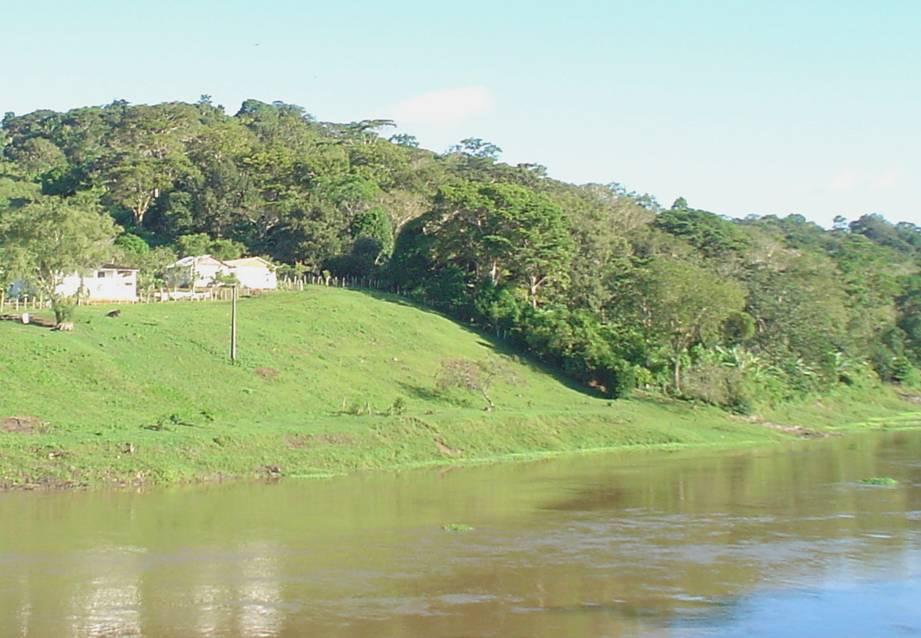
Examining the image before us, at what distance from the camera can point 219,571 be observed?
29906 mm

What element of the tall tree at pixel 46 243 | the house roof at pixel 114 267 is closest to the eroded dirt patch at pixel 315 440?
the tall tree at pixel 46 243

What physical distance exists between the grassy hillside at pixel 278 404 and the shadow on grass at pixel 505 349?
0.52 m

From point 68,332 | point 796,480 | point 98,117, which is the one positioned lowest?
point 796,480

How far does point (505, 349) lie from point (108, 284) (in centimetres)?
2895

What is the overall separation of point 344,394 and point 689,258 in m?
49.1

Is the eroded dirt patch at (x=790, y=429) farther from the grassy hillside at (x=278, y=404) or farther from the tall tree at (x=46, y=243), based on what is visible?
the tall tree at (x=46, y=243)

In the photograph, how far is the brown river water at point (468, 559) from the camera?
25000mm

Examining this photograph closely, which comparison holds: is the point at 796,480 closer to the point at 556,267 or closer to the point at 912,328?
the point at 556,267

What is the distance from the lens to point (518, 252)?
9100cm

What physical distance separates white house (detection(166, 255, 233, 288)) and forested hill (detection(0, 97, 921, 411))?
1.47 metres

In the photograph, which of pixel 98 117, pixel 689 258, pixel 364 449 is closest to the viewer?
pixel 364 449

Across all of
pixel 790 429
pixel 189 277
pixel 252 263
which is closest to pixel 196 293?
pixel 189 277

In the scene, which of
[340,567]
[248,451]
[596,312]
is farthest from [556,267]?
[340,567]

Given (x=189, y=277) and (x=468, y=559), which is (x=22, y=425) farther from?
(x=189, y=277)
